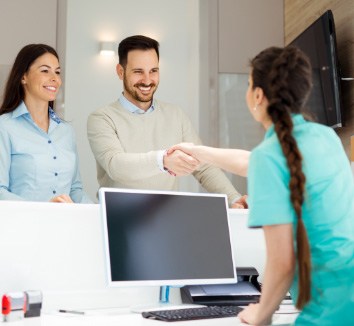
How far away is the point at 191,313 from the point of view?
1.97m

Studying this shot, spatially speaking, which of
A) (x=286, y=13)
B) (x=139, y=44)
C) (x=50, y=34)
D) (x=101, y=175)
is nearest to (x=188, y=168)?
(x=101, y=175)

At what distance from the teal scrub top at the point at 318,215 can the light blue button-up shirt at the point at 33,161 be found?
1.62 metres

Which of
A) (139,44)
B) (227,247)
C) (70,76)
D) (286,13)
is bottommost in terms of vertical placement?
(227,247)

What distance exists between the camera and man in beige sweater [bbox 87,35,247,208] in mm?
3094

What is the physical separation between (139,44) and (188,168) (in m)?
1.11

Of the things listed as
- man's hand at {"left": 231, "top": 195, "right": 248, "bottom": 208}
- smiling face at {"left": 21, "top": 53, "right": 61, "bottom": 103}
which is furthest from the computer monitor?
smiling face at {"left": 21, "top": 53, "right": 61, "bottom": 103}

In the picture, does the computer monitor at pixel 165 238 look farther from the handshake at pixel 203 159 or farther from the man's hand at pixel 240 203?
the man's hand at pixel 240 203

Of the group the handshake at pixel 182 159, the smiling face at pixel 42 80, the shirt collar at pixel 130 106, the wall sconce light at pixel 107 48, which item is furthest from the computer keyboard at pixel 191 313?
the wall sconce light at pixel 107 48

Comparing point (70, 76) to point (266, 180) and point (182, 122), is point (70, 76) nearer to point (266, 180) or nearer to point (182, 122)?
point (182, 122)

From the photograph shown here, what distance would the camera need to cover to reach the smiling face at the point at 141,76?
3379 millimetres

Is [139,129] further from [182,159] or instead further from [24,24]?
[24,24]

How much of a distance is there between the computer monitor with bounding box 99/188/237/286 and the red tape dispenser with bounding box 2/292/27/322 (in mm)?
292

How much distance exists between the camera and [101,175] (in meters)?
3.27

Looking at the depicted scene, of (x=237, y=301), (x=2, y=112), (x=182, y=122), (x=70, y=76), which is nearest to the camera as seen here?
(x=237, y=301)
